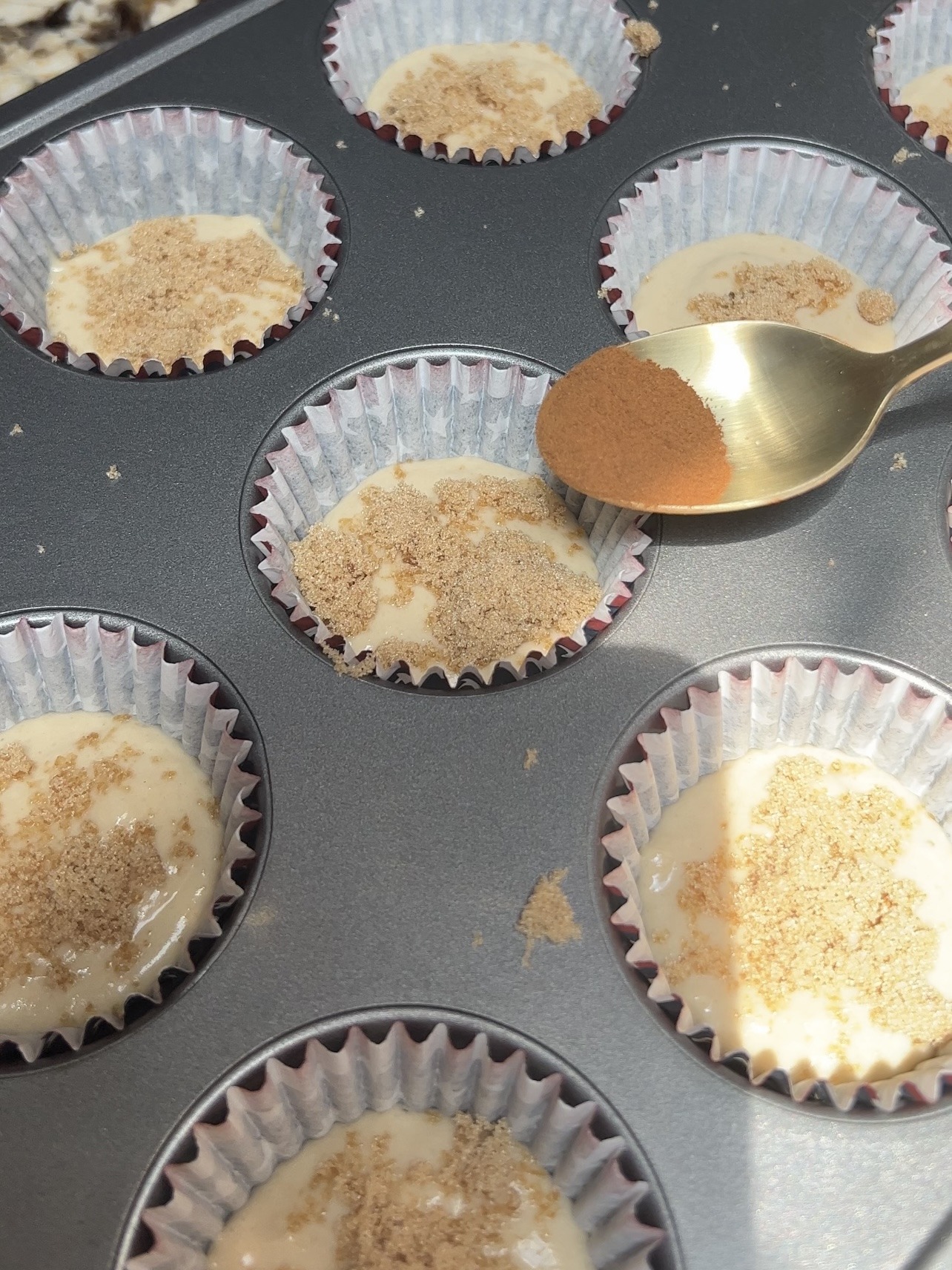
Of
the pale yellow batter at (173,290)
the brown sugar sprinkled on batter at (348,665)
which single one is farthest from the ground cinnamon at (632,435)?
the pale yellow batter at (173,290)

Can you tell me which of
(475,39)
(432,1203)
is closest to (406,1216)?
(432,1203)

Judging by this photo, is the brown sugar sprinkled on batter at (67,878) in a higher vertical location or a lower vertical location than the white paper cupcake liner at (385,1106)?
higher

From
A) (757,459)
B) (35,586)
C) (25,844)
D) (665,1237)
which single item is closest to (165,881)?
(25,844)

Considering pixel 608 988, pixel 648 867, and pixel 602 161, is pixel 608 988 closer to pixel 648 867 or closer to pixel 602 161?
pixel 648 867

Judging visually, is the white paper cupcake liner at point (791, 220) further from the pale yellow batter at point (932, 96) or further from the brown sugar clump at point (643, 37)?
the pale yellow batter at point (932, 96)

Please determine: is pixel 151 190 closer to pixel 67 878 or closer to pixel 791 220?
pixel 791 220

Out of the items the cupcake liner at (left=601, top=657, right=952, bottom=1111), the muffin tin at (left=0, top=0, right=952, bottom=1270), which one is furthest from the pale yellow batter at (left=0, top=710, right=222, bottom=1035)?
the cupcake liner at (left=601, top=657, right=952, bottom=1111)
